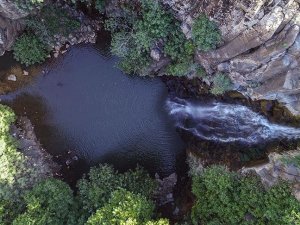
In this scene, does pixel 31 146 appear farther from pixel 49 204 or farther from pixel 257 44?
pixel 257 44

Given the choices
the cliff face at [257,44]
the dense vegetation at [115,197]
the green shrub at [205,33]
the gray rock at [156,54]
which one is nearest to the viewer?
the cliff face at [257,44]

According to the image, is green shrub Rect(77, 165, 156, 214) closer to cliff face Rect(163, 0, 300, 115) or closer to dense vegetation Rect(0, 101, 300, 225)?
dense vegetation Rect(0, 101, 300, 225)

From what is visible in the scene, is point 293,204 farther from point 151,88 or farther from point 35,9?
point 35,9

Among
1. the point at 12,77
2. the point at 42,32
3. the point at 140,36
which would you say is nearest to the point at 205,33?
the point at 140,36

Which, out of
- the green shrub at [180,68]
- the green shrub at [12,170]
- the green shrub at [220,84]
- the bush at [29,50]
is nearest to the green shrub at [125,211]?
the green shrub at [12,170]

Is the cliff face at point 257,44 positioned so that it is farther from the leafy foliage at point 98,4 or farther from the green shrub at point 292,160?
the leafy foliage at point 98,4

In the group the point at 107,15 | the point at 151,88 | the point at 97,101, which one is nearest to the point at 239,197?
the point at 151,88

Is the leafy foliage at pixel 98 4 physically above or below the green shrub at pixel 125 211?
above
